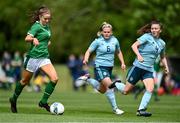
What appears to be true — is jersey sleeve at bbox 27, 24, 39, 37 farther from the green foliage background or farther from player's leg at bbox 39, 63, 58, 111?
the green foliage background

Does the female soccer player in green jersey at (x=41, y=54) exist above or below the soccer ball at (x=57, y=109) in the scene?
above

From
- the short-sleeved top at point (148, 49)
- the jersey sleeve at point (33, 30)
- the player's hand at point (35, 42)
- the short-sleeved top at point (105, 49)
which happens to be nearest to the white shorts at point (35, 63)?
the jersey sleeve at point (33, 30)

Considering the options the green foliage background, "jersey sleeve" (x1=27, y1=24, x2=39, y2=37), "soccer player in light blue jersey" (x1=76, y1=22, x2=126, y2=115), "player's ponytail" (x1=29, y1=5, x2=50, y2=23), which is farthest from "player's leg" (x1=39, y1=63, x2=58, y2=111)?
the green foliage background

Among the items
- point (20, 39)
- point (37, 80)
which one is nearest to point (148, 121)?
point (37, 80)

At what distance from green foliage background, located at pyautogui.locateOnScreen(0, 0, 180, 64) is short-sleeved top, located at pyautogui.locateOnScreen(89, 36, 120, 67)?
2846 centimetres

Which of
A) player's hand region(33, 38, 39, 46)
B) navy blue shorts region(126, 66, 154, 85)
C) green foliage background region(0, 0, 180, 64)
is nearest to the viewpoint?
player's hand region(33, 38, 39, 46)

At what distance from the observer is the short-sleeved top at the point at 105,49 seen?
1884cm

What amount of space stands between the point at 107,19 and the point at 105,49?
37385 millimetres

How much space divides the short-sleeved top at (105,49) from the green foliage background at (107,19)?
2846 cm

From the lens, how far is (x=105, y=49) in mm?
18844

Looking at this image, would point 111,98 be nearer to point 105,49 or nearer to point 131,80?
point 131,80

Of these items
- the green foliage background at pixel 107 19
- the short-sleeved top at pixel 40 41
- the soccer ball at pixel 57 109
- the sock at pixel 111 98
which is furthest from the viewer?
the green foliage background at pixel 107 19

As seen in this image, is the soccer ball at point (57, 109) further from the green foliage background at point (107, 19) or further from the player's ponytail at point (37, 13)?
the green foliage background at point (107, 19)

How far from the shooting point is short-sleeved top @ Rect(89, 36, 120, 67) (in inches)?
742
